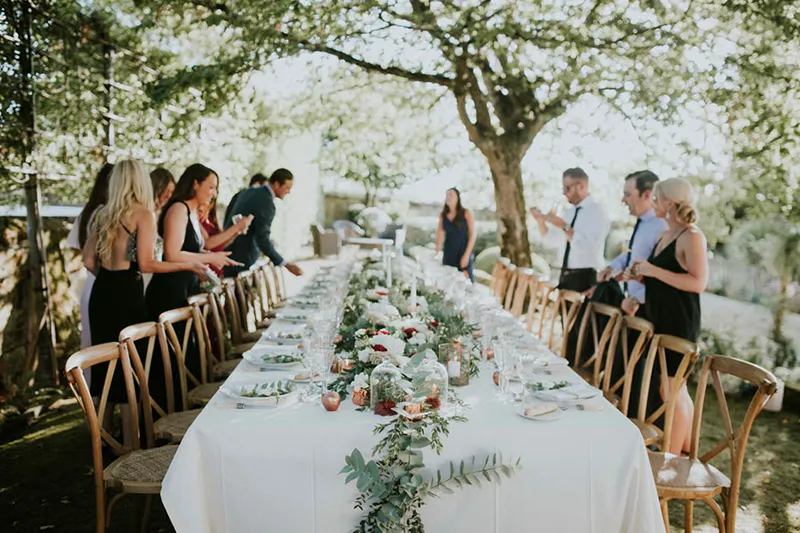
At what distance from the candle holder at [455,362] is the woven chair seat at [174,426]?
118 centimetres

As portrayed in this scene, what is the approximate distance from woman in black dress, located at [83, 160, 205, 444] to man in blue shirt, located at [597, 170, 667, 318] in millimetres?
2725

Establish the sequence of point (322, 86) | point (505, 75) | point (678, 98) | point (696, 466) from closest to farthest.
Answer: point (696, 466)
point (678, 98)
point (505, 75)
point (322, 86)

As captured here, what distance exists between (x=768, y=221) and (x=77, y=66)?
5.95 m

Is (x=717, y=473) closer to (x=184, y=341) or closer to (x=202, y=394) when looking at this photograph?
(x=202, y=394)

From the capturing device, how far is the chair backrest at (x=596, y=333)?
3828mm

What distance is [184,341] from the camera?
3756 millimetres

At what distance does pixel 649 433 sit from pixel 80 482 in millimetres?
2869

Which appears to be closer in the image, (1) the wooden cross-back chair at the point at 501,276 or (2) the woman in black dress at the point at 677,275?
Result: (2) the woman in black dress at the point at 677,275

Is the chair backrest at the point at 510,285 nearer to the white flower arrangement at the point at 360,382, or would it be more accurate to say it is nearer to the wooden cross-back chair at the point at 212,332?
the wooden cross-back chair at the point at 212,332

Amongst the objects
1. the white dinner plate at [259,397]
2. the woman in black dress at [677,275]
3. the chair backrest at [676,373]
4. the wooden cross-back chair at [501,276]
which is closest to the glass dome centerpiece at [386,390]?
the white dinner plate at [259,397]

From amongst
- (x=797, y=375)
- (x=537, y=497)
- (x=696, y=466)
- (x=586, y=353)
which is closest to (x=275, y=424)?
(x=537, y=497)

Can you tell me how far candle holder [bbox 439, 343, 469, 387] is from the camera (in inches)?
105

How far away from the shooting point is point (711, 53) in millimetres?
6020

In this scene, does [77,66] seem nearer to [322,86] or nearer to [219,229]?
[219,229]
